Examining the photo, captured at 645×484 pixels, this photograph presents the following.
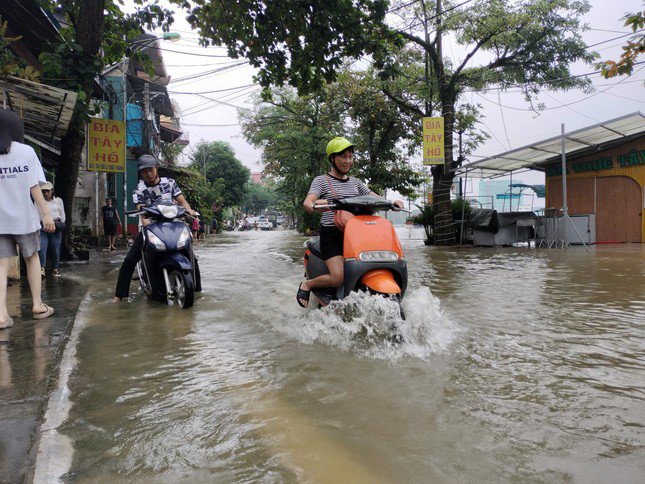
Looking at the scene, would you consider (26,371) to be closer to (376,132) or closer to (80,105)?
(80,105)

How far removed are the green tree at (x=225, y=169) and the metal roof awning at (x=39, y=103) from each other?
36987mm

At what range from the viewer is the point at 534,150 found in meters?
15.3

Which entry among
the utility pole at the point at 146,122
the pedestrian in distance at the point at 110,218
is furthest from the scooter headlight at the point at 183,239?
the utility pole at the point at 146,122

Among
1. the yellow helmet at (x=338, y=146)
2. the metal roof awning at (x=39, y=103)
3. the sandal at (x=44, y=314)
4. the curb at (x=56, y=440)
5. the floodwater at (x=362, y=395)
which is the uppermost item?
the metal roof awning at (x=39, y=103)

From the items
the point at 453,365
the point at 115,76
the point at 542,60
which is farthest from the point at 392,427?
the point at 115,76

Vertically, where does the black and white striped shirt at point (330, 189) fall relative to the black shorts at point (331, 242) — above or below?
above

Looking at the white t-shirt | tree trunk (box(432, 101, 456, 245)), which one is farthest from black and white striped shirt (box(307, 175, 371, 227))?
tree trunk (box(432, 101, 456, 245))

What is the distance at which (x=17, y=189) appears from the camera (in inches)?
161

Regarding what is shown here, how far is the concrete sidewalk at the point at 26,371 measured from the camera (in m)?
1.89

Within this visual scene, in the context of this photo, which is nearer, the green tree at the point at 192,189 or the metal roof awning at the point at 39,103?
the metal roof awning at the point at 39,103

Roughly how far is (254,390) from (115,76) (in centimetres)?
2491

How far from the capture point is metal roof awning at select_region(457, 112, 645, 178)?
13.6m

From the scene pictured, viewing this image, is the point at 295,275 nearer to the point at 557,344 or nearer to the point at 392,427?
the point at 557,344

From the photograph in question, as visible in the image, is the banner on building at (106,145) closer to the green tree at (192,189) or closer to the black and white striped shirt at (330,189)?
the black and white striped shirt at (330,189)
